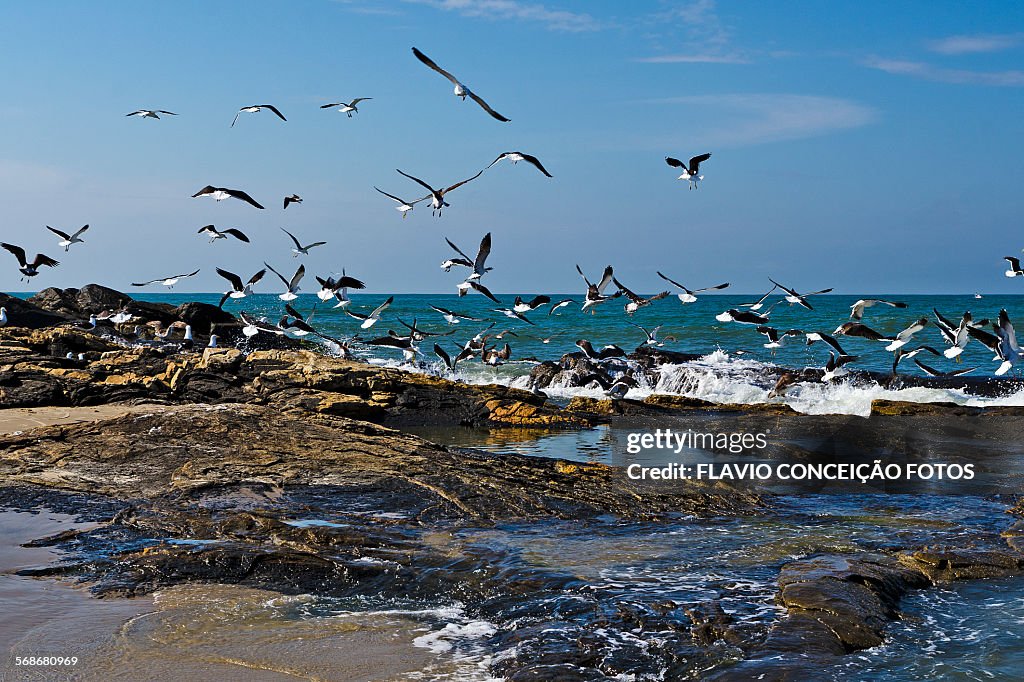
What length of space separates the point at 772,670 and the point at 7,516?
23.4 ft

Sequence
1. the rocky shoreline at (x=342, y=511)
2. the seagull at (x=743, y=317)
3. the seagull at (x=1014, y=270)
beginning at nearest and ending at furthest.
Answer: the rocky shoreline at (x=342, y=511) < the seagull at (x=743, y=317) < the seagull at (x=1014, y=270)

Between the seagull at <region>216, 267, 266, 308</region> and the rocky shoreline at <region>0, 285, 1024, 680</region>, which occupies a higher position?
the seagull at <region>216, 267, 266, 308</region>

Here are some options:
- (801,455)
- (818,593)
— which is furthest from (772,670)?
(801,455)

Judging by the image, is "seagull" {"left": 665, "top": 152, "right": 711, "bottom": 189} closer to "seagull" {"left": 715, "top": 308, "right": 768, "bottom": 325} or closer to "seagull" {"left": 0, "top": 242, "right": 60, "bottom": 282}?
"seagull" {"left": 715, "top": 308, "right": 768, "bottom": 325}

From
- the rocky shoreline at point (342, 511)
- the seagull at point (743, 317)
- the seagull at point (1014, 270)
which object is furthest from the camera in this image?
the seagull at point (1014, 270)

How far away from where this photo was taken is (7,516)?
8.96 metres

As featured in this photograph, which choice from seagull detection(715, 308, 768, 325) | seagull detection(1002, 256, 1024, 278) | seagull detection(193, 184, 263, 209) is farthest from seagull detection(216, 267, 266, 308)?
seagull detection(1002, 256, 1024, 278)

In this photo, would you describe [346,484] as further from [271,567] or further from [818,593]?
[818,593]

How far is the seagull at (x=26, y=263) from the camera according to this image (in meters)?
22.4

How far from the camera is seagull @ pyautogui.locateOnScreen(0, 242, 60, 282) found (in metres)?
22.4

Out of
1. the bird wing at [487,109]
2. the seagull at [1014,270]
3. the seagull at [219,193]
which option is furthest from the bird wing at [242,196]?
the seagull at [1014,270]

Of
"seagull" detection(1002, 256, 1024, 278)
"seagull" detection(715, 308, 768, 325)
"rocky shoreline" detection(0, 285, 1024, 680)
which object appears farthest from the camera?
"seagull" detection(1002, 256, 1024, 278)

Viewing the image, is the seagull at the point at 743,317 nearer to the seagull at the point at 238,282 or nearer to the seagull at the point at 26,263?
the seagull at the point at 238,282

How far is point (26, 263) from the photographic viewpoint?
74.2 ft
